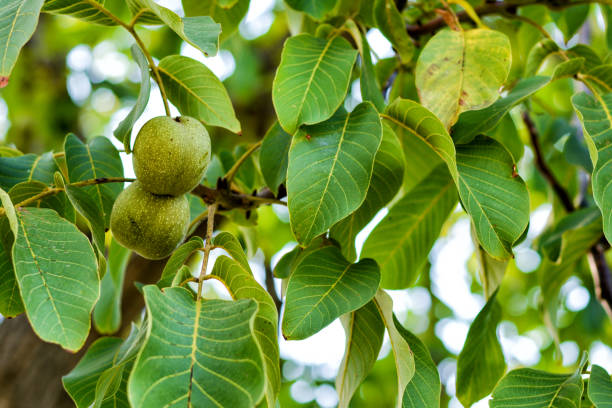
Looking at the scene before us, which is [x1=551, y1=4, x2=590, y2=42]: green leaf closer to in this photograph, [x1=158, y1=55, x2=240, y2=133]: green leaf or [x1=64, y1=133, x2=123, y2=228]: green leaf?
[x1=158, y1=55, x2=240, y2=133]: green leaf

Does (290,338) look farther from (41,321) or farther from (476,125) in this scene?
(476,125)

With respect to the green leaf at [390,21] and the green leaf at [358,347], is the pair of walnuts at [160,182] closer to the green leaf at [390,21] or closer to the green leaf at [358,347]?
the green leaf at [358,347]

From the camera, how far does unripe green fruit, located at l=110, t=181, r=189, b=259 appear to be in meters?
1.03

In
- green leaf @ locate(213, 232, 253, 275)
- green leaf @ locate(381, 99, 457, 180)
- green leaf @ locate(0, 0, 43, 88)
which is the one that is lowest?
green leaf @ locate(213, 232, 253, 275)

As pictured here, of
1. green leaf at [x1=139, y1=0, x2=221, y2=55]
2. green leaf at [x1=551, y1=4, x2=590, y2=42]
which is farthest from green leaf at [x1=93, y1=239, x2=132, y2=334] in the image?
green leaf at [x1=551, y1=4, x2=590, y2=42]

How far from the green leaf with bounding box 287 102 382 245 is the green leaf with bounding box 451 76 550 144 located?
0.53 ft

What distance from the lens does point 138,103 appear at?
36.0 inches

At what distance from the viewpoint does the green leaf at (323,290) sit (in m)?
0.86

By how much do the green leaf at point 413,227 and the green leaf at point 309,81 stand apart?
0.36m

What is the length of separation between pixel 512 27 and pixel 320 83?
0.95 meters

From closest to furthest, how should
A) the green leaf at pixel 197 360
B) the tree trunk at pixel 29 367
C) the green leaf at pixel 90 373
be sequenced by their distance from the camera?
1. the green leaf at pixel 197 360
2. the green leaf at pixel 90 373
3. the tree trunk at pixel 29 367

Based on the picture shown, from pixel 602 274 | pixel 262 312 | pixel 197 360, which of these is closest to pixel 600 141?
pixel 262 312

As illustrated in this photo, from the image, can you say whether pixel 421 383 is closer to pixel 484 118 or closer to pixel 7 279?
pixel 484 118

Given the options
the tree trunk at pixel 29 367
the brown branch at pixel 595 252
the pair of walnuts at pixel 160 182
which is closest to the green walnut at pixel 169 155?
the pair of walnuts at pixel 160 182
